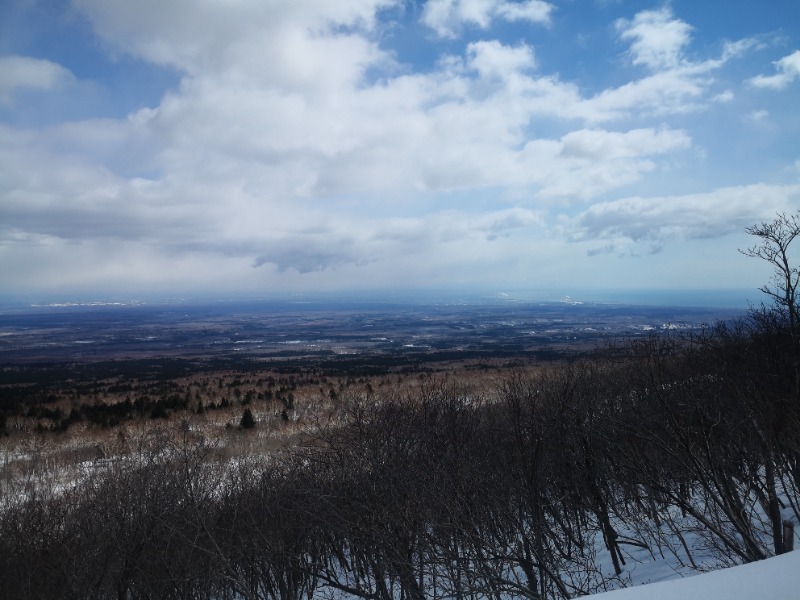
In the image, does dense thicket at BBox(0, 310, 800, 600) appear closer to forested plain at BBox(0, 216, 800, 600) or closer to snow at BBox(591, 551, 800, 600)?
forested plain at BBox(0, 216, 800, 600)

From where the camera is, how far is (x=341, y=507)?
12.8 meters

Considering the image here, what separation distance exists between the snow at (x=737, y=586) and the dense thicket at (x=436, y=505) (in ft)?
13.4

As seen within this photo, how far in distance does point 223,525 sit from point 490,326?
12052cm

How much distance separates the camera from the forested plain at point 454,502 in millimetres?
11219

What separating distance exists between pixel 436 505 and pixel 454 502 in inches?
20.0

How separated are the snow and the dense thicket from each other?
4.10 m

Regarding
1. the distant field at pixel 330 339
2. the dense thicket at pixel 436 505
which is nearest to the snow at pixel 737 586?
the dense thicket at pixel 436 505

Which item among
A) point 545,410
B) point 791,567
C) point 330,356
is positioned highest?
point 791,567

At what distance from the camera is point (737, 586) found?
5234 millimetres

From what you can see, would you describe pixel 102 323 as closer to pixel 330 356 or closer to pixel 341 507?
pixel 330 356

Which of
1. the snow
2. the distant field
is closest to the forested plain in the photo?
the snow

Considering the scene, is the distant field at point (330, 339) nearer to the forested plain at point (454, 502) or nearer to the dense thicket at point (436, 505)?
the forested plain at point (454, 502)

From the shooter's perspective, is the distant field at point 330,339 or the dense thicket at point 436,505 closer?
the dense thicket at point 436,505

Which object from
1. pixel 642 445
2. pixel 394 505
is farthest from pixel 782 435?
pixel 394 505
